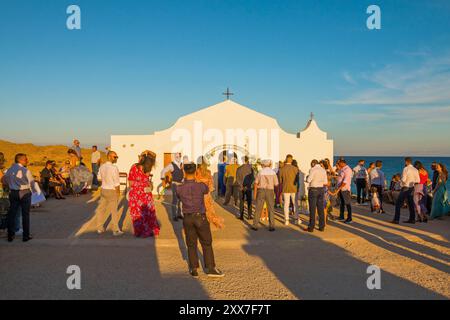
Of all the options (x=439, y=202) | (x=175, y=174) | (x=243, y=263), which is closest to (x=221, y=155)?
(x=175, y=174)

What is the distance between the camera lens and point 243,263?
5.67 meters

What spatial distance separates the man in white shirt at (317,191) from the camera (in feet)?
25.4

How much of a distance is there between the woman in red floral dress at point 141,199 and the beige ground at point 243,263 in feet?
1.11

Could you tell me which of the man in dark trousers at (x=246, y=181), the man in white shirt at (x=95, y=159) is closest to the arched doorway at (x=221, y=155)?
the man in white shirt at (x=95, y=159)

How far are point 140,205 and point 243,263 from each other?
113 inches

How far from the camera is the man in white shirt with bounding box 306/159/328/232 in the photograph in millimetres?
7754

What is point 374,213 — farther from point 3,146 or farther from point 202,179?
point 3,146

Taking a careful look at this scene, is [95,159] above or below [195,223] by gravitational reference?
above

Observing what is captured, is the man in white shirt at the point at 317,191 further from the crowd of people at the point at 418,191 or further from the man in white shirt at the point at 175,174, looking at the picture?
the man in white shirt at the point at 175,174

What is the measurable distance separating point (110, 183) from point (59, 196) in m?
7.77

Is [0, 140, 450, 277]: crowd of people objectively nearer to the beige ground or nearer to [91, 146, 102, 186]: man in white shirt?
the beige ground

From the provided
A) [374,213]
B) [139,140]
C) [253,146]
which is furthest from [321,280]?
[139,140]

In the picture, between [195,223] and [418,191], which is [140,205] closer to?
[195,223]
